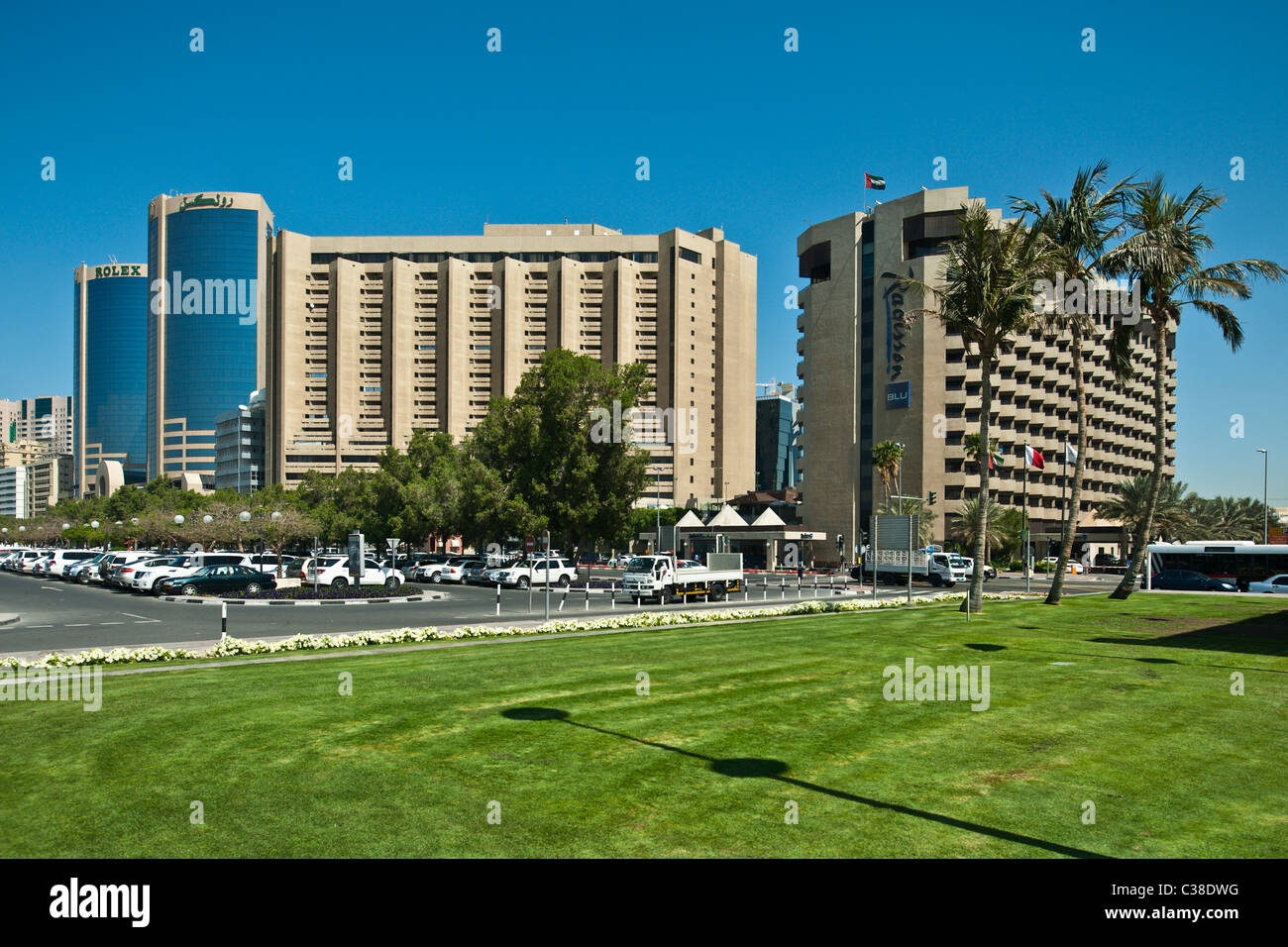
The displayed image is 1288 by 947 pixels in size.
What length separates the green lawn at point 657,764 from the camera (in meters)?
6.63

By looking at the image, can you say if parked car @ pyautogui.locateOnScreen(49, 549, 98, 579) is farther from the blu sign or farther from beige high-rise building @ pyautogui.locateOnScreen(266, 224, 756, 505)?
beige high-rise building @ pyautogui.locateOnScreen(266, 224, 756, 505)

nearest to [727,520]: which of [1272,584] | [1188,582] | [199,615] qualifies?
[1188,582]

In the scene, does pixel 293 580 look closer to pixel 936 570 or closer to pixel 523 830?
pixel 936 570

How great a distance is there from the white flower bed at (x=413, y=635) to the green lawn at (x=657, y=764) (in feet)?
8.83

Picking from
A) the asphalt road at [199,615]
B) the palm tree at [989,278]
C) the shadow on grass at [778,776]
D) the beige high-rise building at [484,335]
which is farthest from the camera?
the beige high-rise building at [484,335]

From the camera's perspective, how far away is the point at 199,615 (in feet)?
96.1

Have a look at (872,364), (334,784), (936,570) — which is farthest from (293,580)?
(872,364)

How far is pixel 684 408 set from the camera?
146875 millimetres

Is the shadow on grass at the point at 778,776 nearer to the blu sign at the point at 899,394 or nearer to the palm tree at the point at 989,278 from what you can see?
the palm tree at the point at 989,278

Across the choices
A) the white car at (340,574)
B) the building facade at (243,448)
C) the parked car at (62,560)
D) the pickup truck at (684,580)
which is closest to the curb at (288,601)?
the white car at (340,574)

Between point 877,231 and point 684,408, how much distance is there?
54.2 m

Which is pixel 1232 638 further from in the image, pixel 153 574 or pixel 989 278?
pixel 153 574

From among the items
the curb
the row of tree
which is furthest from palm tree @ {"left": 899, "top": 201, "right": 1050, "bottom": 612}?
the curb

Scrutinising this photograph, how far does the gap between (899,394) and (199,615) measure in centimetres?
8071
